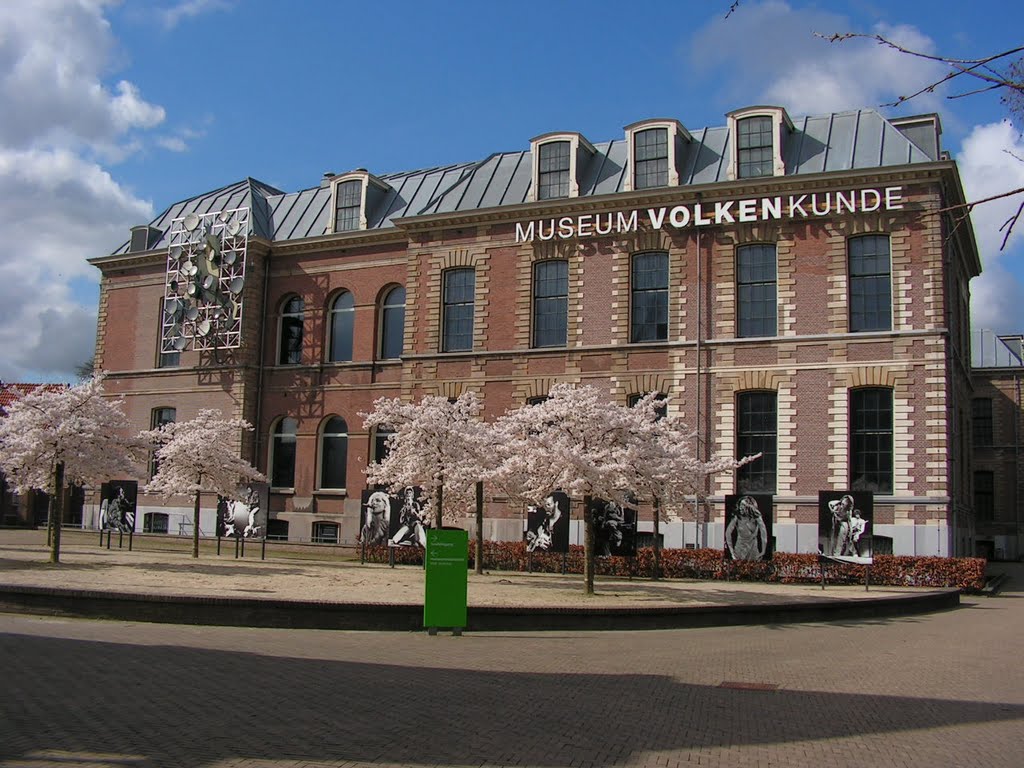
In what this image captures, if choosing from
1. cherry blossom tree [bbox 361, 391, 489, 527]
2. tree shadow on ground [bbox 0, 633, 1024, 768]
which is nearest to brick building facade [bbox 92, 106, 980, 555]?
cherry blossom tree [bbox 361, 391, 489, 527]

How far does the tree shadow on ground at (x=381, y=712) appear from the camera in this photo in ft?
24.9

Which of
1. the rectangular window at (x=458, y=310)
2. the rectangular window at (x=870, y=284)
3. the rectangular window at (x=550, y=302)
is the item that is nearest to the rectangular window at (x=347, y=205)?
the rectangular window at (x=458, y=310)

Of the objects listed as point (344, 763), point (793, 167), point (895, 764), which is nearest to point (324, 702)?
point (344, 763)

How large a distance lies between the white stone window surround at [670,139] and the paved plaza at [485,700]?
21.1 meters

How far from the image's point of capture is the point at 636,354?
33.0m

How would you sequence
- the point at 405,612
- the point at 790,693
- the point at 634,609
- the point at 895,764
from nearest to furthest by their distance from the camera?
the point at 895,764, the point at 790,693, the point at 405,612, the point at 634,609

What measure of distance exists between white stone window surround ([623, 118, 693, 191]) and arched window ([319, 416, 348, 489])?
49.2 ft

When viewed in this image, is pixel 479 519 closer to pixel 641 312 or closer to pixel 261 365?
pixel 641 312

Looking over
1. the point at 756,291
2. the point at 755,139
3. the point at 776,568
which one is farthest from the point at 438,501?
the point at 755,139

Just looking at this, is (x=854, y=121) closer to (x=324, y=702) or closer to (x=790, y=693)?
(x=790, y=693)

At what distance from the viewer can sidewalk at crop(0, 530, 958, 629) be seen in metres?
15.6

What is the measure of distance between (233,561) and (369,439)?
1101 cm

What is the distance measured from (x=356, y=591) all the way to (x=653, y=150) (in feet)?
67.5

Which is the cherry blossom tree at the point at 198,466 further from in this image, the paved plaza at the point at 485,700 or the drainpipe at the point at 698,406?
the drainpipe at the point at 698,406
